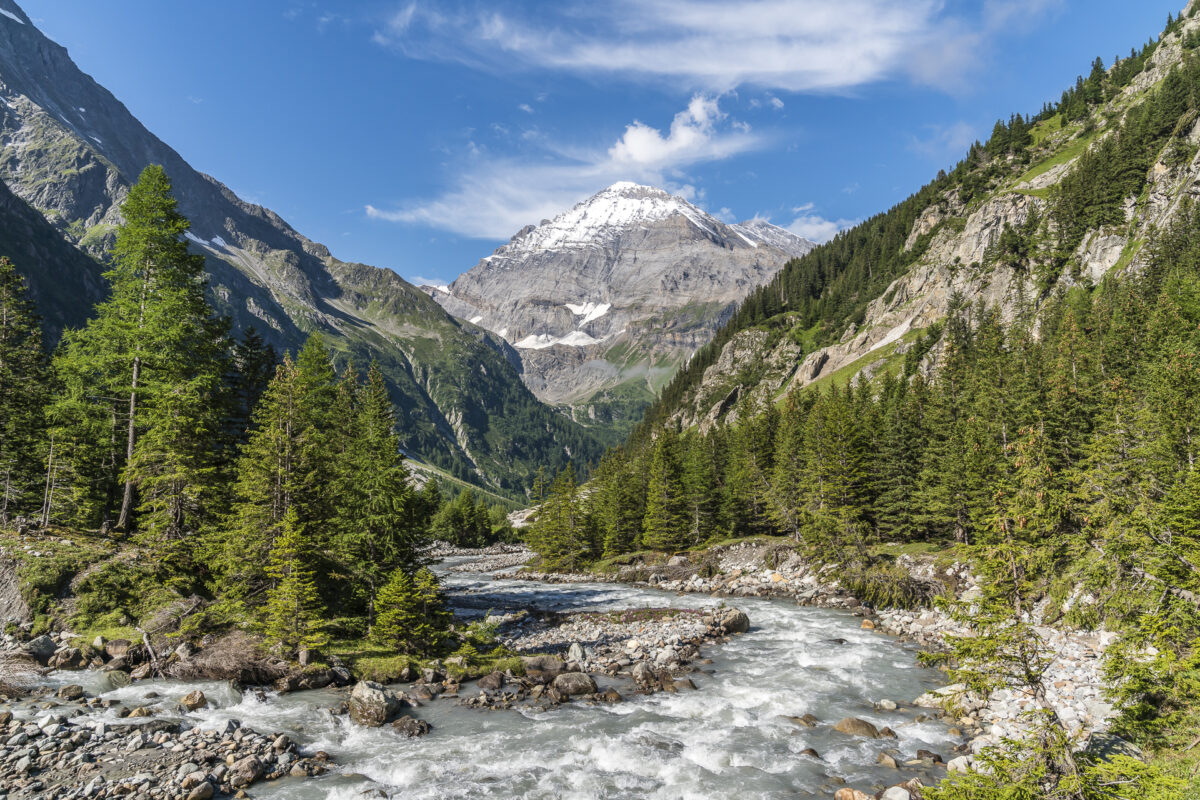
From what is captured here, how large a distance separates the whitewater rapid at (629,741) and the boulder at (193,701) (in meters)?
0.35

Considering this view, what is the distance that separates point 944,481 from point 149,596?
62.8 metres

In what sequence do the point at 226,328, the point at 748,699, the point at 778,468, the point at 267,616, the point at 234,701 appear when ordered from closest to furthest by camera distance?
the point at 234,701 < the point at 748,699 < the point at 267,616 < the point at 226,328 < the point at 778,468

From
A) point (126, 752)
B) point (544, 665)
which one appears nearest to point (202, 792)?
point (126, 752)

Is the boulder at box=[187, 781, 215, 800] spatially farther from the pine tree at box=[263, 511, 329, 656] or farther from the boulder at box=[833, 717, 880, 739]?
the boulder at box=[833, 717, 880, 739]

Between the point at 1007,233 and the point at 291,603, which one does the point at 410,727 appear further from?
the point at 1007,233

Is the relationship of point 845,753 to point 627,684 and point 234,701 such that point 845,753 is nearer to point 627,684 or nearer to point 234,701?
point 627,684

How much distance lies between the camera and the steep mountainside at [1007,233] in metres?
108

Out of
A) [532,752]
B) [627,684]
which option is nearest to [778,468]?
[627,684]

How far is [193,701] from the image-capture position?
833 inches

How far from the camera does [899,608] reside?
145 feet

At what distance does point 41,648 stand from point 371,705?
1388 centimetres

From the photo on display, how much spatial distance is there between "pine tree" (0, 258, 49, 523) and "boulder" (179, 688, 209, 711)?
1958 cm

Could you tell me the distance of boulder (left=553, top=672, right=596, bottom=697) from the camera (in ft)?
85.9

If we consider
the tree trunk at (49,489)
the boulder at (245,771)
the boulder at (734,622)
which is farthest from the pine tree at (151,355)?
the boulder at (734,622)
